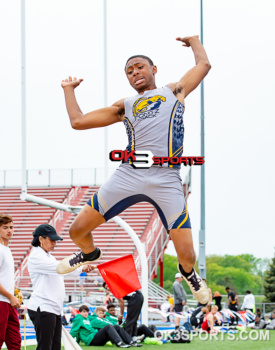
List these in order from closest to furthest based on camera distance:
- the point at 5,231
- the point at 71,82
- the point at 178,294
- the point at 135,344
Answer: the point at 71,82
the point at 5,231
the point at 135,344
the point at 178,294

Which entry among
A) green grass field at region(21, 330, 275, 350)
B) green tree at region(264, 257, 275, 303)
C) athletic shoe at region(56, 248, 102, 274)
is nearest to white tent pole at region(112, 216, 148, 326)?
green grass field at region(21, 330, 275, 350)

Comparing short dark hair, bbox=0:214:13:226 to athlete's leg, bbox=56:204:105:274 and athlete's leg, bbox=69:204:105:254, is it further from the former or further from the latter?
athlete's leg, bbox=69:204:105:254

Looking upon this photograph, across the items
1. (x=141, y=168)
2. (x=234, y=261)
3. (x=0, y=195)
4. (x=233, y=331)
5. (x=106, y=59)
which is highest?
(x=106, y=59)

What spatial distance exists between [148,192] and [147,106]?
0.56 m

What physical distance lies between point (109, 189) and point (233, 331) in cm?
1249

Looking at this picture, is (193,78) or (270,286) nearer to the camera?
(193,78)

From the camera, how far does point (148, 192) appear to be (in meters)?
4.11

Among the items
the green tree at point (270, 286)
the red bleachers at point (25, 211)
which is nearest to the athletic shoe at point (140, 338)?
the red bleachers at point (25, 211)

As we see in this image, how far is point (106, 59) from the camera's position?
40.7ft

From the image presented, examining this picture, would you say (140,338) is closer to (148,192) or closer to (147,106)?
(148,192)

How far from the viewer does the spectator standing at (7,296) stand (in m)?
5.88

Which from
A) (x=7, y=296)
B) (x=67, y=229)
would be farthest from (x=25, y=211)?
(x=7, y=296)

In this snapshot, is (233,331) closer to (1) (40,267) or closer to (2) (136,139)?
(1) (40,267)

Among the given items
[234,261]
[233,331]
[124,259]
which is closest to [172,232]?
[124,259]
